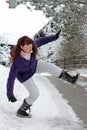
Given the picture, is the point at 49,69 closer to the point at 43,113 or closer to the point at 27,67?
the point at 27,67

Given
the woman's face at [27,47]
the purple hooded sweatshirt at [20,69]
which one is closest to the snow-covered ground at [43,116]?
the purple hooded sweatshirt at [20,69]

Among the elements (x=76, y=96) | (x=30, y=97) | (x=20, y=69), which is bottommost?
(x=30, y=97)

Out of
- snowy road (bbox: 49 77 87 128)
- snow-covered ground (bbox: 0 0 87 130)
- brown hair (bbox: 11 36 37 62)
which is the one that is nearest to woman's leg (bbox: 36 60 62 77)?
brown hair (bbox: 11 36 37 62)

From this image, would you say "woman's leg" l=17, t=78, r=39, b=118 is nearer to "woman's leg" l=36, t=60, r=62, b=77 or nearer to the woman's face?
"woman's leg" l=36, t=60, r=62, b=77

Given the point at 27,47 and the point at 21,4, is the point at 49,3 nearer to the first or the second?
the point at 21,4

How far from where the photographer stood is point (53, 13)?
3869 centimetres

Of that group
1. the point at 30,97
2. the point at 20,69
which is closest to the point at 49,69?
the point at 20,69

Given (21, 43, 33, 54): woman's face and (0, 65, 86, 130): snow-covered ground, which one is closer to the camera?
(0, 65, 86, 130): snow-covered ground

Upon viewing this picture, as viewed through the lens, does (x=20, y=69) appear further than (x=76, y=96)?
No

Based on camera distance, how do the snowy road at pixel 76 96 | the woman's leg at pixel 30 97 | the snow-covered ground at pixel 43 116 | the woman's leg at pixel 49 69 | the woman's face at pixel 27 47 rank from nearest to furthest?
the snow-covered ground at pixel 43 116, the woman's face at pixel 27 47, the woman's leg at pixel 49 69, the woman's leg at pixel 30 97, the snowy road at pixel 76 96

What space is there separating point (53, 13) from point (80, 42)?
4706 mm

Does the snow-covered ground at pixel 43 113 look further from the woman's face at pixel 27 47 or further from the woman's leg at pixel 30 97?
the woman's face at pixel 27 47

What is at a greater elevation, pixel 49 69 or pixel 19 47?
pixel 19 47

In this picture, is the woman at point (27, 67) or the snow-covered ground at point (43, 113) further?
the woman at point (27, 67)
